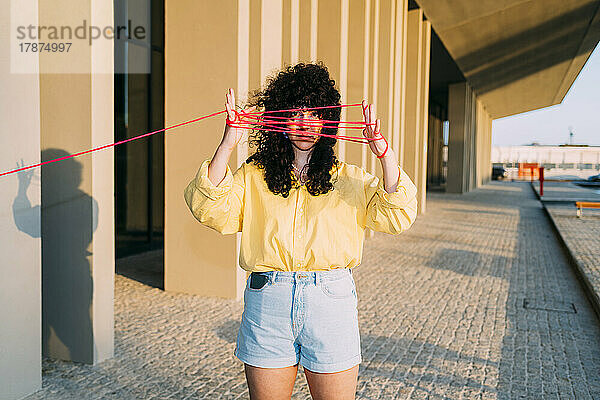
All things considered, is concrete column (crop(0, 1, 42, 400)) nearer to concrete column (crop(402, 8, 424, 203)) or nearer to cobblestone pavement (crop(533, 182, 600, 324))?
cobblestone pavement (crop(533, 182, 600, 324))

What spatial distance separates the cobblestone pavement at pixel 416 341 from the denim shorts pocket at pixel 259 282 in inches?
72.5

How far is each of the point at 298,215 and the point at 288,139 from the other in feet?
1.01

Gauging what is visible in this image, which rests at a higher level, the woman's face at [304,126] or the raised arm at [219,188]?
the woman's face at [304,126]

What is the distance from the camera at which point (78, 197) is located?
4.07m

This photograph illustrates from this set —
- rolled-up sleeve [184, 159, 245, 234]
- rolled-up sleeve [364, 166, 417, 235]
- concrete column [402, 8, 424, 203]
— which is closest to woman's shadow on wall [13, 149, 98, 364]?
rolled-up sleeve [184, 159, 245, 234]

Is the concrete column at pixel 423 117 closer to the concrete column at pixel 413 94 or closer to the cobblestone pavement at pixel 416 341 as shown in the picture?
the concrete column at pixel 413 94

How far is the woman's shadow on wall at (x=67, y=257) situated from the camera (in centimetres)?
407

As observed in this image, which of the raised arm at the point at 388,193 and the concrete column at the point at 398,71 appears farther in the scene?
the concrete column at the point at 398,71

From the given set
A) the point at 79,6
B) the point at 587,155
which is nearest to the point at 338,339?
the point at 79,6

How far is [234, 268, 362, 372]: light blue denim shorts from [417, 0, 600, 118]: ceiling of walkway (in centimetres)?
1529

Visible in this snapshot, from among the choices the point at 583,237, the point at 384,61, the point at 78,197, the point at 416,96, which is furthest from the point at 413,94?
the point at 78,197

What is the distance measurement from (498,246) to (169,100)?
7.57 m

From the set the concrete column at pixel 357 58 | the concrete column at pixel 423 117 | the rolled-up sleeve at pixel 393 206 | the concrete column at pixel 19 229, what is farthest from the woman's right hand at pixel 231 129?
the concrete column at pixel 423 117

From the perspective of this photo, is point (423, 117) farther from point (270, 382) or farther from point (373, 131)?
point (270, 382)
